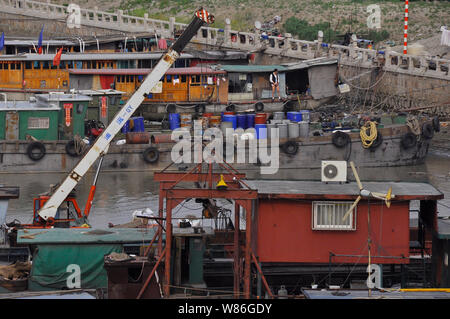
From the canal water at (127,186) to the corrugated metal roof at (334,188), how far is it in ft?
28.6

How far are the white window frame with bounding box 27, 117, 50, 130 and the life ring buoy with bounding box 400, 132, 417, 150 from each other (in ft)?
48.5

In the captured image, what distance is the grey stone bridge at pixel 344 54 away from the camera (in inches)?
1868

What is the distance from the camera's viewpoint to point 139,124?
39938mm

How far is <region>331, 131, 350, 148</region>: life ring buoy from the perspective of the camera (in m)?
39.4

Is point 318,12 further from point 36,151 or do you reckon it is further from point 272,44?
point 36,151

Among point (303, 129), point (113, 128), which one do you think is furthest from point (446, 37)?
point (113, 128)

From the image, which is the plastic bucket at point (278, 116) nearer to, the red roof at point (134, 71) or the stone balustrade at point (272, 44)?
the red roof at point (134, 71)

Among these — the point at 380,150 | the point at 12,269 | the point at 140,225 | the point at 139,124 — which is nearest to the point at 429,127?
the point at 380,150

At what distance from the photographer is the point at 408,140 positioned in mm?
40062

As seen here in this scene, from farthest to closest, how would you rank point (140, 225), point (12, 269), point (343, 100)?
point (343, 100) < point (140, 225) < point (12, 269)

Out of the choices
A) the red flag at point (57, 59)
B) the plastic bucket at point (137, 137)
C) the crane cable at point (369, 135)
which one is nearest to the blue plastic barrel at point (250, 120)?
the plastic bucket at point (137, 137)

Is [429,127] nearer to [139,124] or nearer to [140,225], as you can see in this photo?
[139,124]

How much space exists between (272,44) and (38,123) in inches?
751
